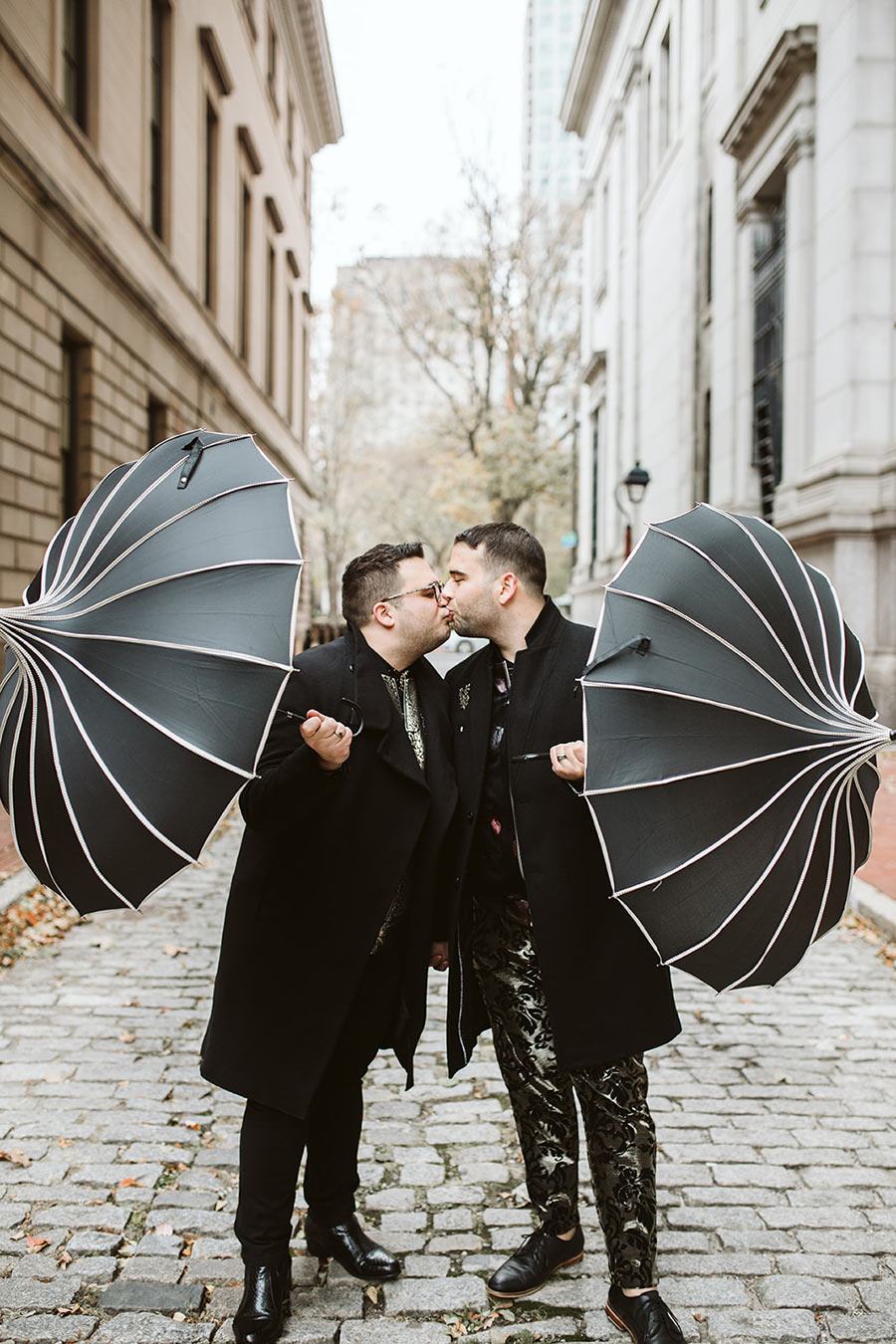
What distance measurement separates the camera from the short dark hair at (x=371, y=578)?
3.51 meters

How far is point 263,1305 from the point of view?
3217 millimetres

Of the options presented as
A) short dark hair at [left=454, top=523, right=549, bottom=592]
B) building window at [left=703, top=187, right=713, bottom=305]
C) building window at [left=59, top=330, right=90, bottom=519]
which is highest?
building window at [left=703, top=187, right=713, bottom=305]

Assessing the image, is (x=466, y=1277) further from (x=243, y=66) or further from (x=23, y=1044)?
(x=243, y=66)

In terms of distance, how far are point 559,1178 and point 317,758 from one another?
1568mm

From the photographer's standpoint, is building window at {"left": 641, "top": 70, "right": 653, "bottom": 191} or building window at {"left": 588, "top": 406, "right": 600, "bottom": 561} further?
building window at {"left": 588, "top": 406, "right": 600, "bottom": 561}

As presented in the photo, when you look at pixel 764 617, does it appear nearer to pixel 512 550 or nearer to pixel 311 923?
pixel 512 550

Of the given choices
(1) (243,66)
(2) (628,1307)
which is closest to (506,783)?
(2) (628,1307)

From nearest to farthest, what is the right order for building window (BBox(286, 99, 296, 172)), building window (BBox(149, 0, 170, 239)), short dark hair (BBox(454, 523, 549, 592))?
short dark hair (BBox(454, 523, 549, 592)) → building window (BBox(149, 0, 170, 239)) → building window (BBox(286, 99, 296, 172))

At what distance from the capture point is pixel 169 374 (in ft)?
66.8

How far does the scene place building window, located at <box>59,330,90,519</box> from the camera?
15.9 m

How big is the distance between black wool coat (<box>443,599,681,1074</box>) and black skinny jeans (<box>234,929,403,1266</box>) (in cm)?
27

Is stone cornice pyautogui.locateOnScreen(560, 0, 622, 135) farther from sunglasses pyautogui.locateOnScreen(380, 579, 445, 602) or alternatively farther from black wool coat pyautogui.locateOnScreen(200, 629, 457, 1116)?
black wool coat pyautogui.locateOnScreen(200, 629, 457, 1116)

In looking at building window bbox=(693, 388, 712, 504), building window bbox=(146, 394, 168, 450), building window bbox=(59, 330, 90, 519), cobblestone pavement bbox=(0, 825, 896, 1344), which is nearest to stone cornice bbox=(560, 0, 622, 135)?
building window bbox=(693, 388, 712, 504)

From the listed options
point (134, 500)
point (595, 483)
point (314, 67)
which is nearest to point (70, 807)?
point (134, 500)
